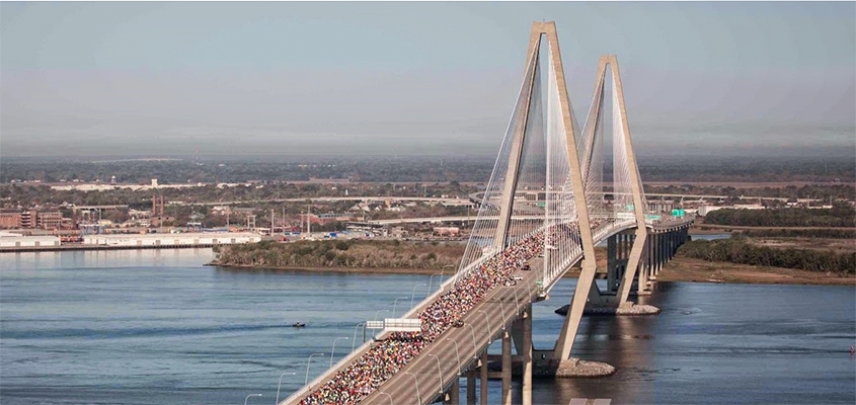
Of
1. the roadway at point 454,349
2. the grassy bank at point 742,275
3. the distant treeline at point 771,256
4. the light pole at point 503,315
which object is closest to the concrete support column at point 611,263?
the grassy bank at point 742,275

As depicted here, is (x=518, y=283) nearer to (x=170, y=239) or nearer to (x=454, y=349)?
(x=454, y=349)

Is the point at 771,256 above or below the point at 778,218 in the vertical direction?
below

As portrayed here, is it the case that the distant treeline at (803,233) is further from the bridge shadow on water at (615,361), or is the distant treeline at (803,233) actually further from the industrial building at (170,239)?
the bridge shadow on water at (615,361)

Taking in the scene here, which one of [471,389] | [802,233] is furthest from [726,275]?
[471,389]

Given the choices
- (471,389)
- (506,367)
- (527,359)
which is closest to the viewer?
(471,389)

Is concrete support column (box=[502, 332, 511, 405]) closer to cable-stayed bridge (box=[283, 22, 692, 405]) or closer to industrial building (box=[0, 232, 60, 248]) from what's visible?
cable-stayed bridge (box=[283, 22, 692, 405])

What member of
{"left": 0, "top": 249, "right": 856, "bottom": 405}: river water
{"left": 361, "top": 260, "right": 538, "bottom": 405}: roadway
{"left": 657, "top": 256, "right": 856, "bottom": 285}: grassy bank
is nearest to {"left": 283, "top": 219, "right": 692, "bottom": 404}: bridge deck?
{"left": 361, "top": 260, "right": 538, "bottom": 405}: roadway
